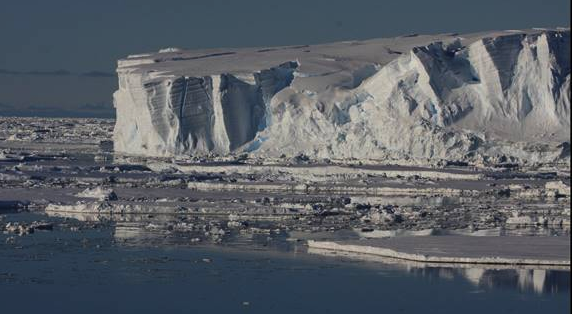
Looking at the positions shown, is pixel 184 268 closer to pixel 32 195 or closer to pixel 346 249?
pixel 346 249

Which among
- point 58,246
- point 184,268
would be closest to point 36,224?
point 58,246

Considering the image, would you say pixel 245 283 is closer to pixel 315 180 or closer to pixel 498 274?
pixel 498 274

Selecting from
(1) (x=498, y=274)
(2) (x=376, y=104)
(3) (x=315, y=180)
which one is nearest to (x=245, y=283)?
(1) (x=498, y=274)

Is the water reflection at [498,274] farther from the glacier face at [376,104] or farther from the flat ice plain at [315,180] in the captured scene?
the glacier face at [376,104]

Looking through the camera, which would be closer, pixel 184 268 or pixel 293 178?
pixel 184 268

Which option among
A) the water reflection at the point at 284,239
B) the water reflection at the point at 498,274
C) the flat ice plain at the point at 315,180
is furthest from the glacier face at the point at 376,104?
the water reflection at the point at 498,274

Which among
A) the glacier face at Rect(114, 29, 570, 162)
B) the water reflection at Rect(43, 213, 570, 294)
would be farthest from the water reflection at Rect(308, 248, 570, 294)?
the glacier face at Rect(114, 29, 570, 162)
